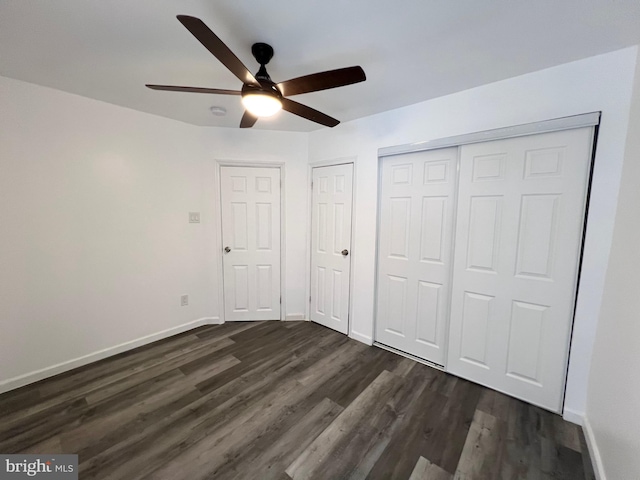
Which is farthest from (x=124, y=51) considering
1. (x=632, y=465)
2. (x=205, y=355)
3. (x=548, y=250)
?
(x=632, y=465)

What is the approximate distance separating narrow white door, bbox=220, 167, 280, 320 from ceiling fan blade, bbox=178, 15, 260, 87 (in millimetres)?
1774

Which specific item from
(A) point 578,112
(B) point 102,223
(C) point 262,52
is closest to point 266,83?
(C) point 262,52

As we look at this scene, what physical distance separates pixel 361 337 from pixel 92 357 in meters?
2.60

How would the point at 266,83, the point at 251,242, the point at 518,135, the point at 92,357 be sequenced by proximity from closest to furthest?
the point at 266,83 < the point at 518,135 < the point at 92,357 < the point at 251,242

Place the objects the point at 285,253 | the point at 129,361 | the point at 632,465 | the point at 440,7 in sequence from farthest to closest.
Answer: the point at 285,253 < the point at 129,361 < the point at 440,7 < the point at 632,465

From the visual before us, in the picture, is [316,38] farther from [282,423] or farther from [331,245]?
[282,423]

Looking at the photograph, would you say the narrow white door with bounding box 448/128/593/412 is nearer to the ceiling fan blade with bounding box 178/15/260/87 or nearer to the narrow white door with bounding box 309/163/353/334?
the narrow white door with bounding box 309/163/353/334

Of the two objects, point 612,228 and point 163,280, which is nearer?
point 612,228

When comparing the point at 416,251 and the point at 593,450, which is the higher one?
the point at 416,251

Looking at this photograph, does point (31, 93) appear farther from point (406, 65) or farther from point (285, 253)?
point (406, 65)

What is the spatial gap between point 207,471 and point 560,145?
293cm

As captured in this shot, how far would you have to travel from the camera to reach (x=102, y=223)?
2338 millimetres

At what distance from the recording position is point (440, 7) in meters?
1.21

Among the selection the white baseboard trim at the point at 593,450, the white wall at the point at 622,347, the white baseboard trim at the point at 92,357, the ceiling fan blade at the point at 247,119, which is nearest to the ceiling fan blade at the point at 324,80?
the ceiling fan blade at the point at 247,119
